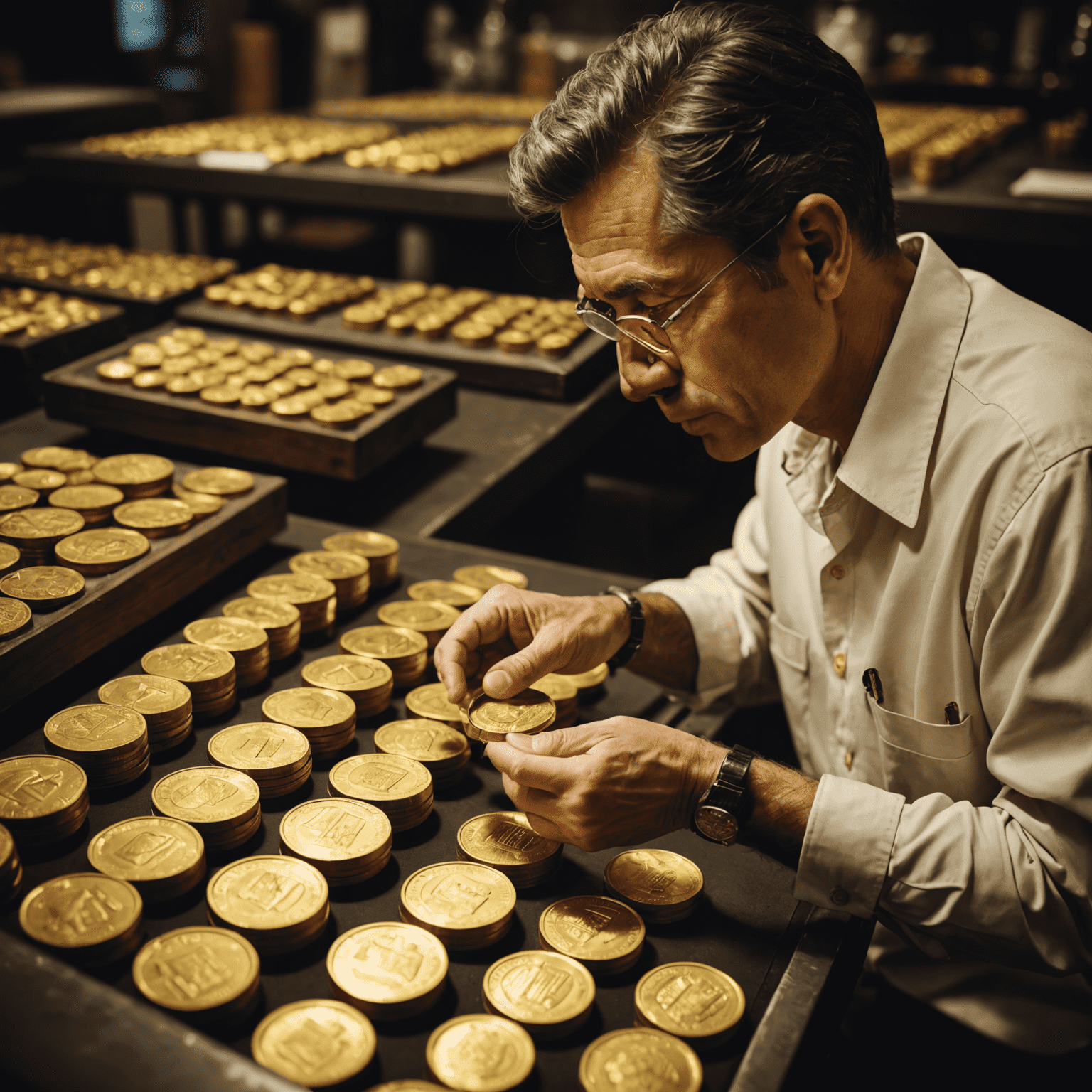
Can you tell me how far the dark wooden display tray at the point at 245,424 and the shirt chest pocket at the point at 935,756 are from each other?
136 centimetres

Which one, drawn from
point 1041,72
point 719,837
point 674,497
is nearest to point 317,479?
point 719,837

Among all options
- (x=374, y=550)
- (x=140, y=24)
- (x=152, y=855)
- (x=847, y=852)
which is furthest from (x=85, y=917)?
(x=140, y=24)

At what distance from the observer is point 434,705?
5.50ft

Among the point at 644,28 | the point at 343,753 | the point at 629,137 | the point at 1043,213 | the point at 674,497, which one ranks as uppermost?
the point at 644,28

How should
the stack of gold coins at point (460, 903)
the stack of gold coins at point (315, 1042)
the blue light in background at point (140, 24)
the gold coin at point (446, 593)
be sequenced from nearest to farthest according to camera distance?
the stack of gold coins at point (315, 1042), the stack of gold coins at point (460, 903), the gold coin at point (446, 593), the blue light in background at point (140, 24)

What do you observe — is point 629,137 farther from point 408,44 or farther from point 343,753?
point 408,44

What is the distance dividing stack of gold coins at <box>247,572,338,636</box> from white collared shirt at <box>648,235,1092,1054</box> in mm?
675

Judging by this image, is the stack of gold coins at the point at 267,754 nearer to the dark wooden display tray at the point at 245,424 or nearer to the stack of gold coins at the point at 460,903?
the stack of gold coins at the point at 460,903

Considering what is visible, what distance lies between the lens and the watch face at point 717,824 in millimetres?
1345

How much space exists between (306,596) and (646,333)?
0.83 m

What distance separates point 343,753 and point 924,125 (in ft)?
17.6

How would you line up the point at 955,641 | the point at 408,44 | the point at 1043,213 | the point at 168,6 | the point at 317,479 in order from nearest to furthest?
the point at 955,641
the point at 317,479
the point at 1043,213
the point at 168,6
the point at 408,44

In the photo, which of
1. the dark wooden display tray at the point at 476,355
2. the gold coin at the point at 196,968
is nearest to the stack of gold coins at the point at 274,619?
the gold coin at the point at 196,968

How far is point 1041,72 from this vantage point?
28.0ft
